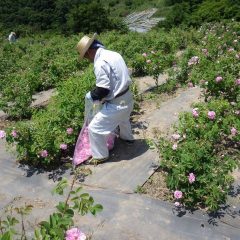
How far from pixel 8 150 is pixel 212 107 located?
2.54 metres

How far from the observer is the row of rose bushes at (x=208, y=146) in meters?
3.95

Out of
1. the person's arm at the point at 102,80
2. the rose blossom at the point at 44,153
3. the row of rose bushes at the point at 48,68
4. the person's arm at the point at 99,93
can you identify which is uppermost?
the person's arm at the point at 102,80

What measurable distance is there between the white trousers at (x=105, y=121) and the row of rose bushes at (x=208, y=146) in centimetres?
62

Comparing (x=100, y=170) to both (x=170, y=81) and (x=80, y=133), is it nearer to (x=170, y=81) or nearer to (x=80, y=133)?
(x=80, y=133)

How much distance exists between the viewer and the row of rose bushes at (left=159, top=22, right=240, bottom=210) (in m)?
3.95

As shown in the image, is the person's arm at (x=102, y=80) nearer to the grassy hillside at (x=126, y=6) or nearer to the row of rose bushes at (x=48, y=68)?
the row of rose bushes at (x=48, y=68)

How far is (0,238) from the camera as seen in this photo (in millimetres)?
1951

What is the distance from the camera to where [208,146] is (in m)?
4.24

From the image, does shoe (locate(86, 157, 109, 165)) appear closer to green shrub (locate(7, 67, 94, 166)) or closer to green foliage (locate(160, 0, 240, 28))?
green shrub (locate(7, 67, 94, 166))

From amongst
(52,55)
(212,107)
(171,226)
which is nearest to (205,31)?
(52,55)

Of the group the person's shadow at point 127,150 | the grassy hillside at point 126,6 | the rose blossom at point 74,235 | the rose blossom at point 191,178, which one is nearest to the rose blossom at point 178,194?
the rose blossom at point 191,178

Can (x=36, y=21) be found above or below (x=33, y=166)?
below

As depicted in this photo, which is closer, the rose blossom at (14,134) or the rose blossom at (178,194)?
the rose blossom at (178,194)

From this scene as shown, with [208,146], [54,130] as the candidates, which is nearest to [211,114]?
[208,146]
